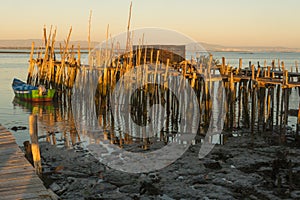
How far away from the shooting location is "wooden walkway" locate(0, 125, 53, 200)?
6.71 meters

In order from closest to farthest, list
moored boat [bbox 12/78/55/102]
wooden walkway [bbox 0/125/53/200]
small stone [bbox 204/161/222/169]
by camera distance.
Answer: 1. wooden walkway [bbox 0/125/53/200]
2. small stone [bbox 204/161/222/169]
3. moored boat [bbox 12/78/55/102]

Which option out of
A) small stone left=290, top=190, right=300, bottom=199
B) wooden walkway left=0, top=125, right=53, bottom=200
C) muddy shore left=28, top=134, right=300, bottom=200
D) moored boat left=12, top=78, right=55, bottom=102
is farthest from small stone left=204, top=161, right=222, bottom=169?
moored boat left=12, top=78, right=55, bottom=102

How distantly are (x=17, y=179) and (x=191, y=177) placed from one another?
4.75m

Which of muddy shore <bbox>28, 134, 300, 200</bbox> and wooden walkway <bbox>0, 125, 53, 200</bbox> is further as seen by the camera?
muddy shore <bbox>28, 134, 300, 200</bbox>

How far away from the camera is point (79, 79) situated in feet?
76.5

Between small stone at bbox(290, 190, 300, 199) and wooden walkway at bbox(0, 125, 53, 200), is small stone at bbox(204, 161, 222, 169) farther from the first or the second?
wooden walkway at bbox(0, 125, 53, 200)

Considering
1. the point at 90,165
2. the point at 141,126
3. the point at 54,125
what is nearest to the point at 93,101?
the point at 54,125

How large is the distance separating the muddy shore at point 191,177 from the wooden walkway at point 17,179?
1.20 m

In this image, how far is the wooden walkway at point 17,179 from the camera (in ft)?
22.0

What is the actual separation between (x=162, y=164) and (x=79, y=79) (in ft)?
42.5

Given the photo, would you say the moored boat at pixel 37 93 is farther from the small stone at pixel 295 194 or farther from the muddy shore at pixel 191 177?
the small stone at pixel 295 194

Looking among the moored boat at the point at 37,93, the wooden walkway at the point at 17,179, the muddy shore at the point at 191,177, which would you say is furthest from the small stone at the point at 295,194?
the moored boat at the point at 37,93

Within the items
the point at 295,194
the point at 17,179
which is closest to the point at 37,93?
the point at 17,179

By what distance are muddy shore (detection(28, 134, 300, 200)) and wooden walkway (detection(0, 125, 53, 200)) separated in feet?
3.93
